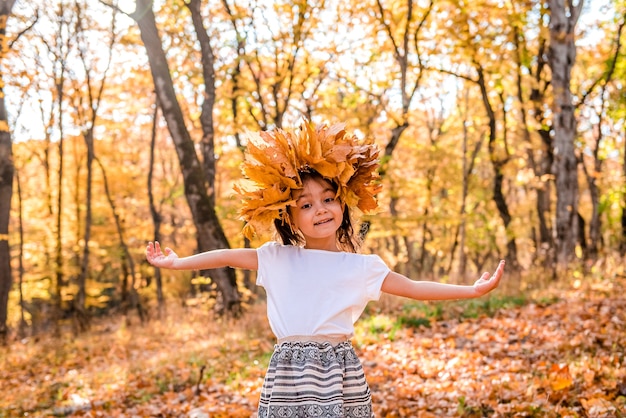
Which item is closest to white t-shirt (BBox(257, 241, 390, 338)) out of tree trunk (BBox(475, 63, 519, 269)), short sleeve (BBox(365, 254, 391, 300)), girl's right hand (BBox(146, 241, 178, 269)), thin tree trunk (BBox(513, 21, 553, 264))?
short sleeve (BBox(365, 254, 391, 300))

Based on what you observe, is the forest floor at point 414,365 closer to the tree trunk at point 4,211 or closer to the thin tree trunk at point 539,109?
the tree trunk at point 4,211

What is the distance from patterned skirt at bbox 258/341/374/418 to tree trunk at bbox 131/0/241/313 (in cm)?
731

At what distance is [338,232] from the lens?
11.0ft

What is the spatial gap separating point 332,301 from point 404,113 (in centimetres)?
968

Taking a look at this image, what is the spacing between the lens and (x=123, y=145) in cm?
2400

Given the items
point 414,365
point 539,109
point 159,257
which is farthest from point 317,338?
point 539,109

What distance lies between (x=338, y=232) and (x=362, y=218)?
1027cm

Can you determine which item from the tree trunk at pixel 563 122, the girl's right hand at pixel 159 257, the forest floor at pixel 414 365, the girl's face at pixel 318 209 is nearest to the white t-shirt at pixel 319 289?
the girl's face at pixel 318 209

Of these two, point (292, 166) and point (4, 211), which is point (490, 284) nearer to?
point (292, 166)

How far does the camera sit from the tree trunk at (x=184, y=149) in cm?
951

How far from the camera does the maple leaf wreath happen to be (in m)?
2.97

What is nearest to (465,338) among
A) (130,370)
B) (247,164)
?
(130,370)

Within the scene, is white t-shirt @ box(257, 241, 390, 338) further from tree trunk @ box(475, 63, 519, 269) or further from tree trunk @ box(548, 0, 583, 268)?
tree trunk @ box(475, 63, 519, 269)

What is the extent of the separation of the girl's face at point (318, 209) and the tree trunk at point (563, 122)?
8.70 meters
